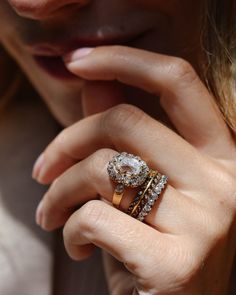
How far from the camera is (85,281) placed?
49.0 inches

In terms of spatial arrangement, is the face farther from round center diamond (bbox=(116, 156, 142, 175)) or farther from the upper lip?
round center diamond (bbox=(116, 156, 142, 175))

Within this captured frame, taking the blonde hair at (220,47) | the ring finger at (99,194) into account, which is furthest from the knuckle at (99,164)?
the blonde hair at (220,47)

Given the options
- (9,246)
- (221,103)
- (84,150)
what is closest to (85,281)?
(9,246)

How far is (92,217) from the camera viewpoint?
3.00ft

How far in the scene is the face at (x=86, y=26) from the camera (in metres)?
0.99

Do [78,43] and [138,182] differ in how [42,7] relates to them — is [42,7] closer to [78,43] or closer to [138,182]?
[78,43]

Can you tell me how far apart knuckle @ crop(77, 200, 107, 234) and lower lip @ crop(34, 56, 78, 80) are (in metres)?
0.28

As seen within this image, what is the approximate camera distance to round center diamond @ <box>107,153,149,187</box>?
0.90 metres

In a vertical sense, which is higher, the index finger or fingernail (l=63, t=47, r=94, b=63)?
fingernail (l=63, t=47, r=94, b=63)

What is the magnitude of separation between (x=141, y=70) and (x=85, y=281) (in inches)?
19.9

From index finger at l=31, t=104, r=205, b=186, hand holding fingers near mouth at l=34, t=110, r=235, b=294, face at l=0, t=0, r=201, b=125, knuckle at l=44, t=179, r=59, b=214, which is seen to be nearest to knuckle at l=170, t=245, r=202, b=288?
hand holding fingers near mouth at l=34, t=110, r=235, b=294

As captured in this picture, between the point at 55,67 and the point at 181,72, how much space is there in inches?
10.6

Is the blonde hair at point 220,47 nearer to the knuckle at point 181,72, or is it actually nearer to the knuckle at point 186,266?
the knuckle at point 181,72

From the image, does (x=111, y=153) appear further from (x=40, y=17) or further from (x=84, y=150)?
(x=40, y=17)
